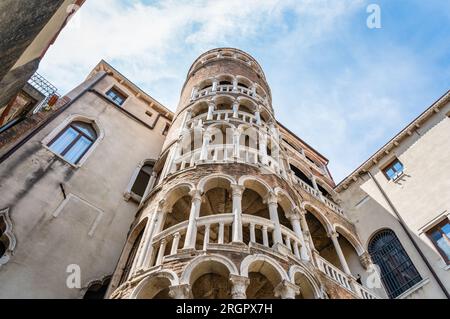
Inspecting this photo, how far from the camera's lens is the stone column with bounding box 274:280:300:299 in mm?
6523

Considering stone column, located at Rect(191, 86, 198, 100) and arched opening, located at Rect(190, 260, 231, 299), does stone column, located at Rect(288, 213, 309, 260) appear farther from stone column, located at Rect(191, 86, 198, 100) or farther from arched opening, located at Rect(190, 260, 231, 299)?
stone column, located at Rect(191, 86, 198, 100)

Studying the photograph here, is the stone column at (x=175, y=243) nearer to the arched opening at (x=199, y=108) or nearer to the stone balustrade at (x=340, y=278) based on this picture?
the stone balustrade at (x=340, y=278)

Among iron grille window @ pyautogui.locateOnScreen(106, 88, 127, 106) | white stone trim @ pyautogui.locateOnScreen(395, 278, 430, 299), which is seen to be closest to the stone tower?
white stone trim @ pyautogui.locateOnScreen(395, 278, 430, 299)

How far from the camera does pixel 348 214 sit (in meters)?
15.9

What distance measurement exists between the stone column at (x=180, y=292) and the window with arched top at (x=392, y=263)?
8.97 meters

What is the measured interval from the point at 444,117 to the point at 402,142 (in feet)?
6.67

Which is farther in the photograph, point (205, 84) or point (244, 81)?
point (244, 81)

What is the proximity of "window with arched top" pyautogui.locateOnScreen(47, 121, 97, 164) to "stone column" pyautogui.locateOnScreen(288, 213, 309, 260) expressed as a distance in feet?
27.2

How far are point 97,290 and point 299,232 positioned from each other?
6212 mm

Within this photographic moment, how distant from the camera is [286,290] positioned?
655 centimetres

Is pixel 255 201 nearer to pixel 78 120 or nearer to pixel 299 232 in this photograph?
pixel 299 232

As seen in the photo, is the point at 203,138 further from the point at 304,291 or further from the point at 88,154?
the point at 304,291

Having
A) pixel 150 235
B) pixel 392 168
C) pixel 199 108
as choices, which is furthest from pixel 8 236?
pixel 392 168
